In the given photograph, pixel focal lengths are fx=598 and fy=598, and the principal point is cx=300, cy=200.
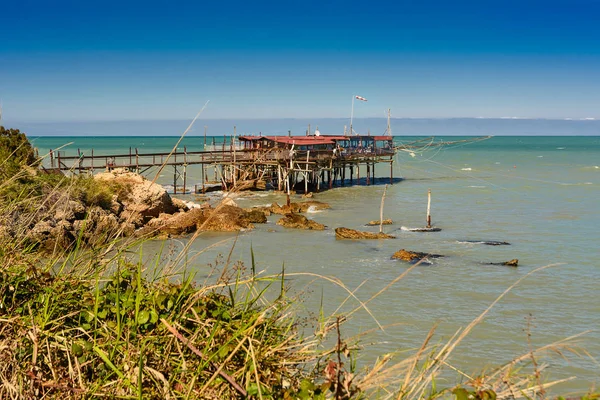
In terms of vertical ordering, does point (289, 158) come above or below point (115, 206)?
above

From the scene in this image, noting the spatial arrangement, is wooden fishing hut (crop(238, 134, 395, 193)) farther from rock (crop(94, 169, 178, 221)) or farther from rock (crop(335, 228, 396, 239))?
rock (crop(335, 228, 396, 239))

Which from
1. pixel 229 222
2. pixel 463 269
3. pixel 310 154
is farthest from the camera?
pixel 310 154

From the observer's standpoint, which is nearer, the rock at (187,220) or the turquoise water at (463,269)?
the turquoise water at (463,269)

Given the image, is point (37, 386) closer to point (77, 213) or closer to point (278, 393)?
point (278, 393)

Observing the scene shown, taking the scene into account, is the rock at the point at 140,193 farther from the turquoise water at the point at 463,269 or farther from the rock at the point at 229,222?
the turquoise water at the point at 463,269

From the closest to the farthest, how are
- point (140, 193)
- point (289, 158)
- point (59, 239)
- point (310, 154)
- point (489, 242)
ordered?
point (59, 239)
point (489, 242)
point (140, 193)
point (289, 158)
point (310, 154)

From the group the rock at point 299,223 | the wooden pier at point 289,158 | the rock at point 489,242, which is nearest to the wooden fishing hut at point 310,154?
the wooden pier at point 289,158

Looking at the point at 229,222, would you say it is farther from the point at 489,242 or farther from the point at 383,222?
the point at 489,242

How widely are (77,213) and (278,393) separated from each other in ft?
74.3

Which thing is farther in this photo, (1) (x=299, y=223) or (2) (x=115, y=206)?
(1) (x=299, y=223)

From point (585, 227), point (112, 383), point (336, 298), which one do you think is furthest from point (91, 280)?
point (585, 227)

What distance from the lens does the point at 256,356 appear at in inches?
125

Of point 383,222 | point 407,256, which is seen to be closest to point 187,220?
point 383,222

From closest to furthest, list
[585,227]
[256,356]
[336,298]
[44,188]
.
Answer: [256,356] → [336,298] → [44,188] → [585,227]
